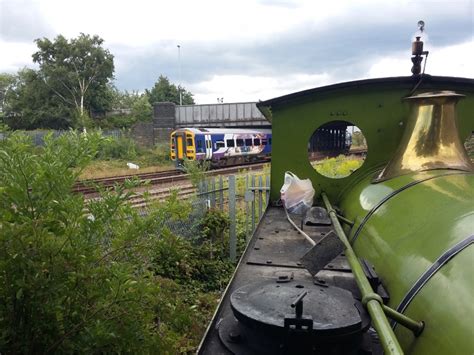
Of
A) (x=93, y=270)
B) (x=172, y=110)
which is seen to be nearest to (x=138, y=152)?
(x=172, y=110)

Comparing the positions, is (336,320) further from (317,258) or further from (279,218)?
(279,218)

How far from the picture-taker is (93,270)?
193 centimetres

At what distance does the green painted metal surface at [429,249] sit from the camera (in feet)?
4.54

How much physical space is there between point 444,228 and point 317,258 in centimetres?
69

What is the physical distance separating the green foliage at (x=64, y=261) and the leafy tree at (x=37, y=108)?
38003 mm

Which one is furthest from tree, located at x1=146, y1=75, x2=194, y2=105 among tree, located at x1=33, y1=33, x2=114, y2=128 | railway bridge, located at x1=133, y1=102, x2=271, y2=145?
railway bridge, located at x1=133, y1=102, x2=271, y2=145

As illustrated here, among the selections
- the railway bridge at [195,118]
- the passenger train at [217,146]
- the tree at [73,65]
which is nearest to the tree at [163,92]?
the tree at [73,65]

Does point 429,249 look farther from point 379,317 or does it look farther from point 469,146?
point 469,146

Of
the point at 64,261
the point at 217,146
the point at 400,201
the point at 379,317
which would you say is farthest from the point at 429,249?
the point at 217,146

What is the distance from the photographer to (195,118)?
32.4 m

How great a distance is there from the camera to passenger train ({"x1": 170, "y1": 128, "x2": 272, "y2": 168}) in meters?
22.4

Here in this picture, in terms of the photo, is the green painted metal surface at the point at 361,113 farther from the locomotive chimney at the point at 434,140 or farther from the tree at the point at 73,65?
the tree at the point at 73,65

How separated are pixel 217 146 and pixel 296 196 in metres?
19.6

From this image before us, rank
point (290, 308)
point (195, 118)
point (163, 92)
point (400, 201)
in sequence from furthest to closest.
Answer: point (163, 92) → point (195, 118) → point (400, 201) → point (290, 308)
